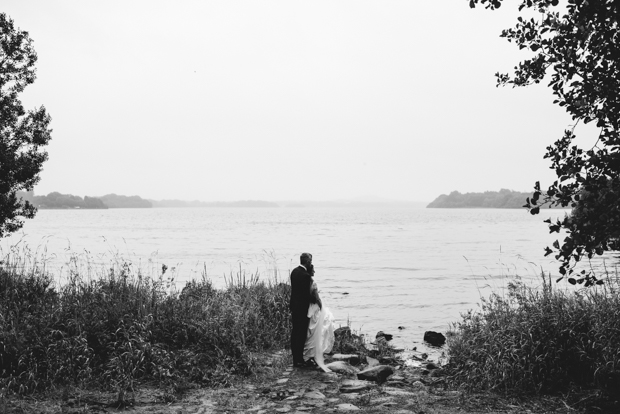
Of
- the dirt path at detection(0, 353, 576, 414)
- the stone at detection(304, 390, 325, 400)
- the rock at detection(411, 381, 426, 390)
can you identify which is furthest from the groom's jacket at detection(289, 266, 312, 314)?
the rock at detection(411, 381, 426, 390)

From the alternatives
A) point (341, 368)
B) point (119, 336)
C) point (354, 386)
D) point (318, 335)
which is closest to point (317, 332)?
point (318, 335)

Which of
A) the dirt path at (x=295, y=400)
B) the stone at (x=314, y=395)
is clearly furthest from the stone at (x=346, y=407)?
the stone at (x=314, y=395)

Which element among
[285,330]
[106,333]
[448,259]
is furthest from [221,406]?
[448,259]

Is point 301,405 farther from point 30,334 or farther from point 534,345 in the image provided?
point 30,334

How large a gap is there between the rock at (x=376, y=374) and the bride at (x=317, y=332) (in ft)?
2.68

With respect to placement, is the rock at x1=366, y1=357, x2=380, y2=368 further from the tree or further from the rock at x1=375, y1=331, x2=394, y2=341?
the tree

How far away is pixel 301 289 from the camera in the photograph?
34.5 ft

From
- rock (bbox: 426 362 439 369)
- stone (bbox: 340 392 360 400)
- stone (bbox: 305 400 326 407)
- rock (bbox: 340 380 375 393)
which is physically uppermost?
stone (bbox: 305 400 326 407)

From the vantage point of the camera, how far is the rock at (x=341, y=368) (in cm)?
1028

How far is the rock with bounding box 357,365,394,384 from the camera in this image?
9.63 meters

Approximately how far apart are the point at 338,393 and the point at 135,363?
362cm

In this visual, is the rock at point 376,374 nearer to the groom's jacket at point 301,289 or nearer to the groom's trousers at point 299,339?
the groom's trousers at point 299,339

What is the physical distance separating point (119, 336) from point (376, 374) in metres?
4.90

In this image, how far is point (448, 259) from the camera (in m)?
39.8
